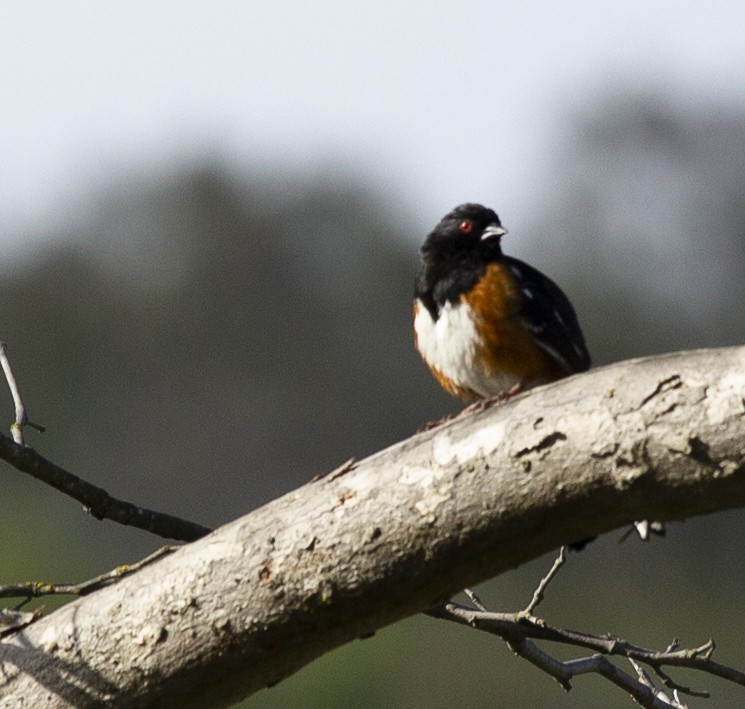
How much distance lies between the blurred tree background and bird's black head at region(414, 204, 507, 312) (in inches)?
668

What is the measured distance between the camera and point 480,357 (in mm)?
6059

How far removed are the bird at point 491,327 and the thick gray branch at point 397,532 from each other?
8.35 feet

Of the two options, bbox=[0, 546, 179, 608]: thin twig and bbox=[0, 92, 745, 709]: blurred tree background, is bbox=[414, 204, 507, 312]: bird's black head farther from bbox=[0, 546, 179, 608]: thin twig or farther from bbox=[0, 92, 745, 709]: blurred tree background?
bbox=[0, 92, 745, 709]: blurred tree background

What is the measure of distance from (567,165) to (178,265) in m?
13.9

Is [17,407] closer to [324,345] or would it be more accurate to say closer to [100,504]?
[100,504]

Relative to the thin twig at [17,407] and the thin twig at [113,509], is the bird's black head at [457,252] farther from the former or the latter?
the thin twig at [17,407]

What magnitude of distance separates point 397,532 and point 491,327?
2.87m

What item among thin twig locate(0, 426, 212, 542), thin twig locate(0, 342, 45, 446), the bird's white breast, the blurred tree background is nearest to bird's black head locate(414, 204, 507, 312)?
the bird's white breast

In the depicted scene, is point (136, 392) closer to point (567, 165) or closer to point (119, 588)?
point (567, 165)

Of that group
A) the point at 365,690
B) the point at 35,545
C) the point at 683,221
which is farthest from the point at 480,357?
the point at 683,221

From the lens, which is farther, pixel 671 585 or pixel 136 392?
pixel 136 392

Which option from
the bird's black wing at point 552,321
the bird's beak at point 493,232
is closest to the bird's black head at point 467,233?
the bird's beak at point 493,232

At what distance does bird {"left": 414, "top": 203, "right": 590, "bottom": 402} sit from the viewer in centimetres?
609

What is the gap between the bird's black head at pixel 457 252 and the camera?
638cm
